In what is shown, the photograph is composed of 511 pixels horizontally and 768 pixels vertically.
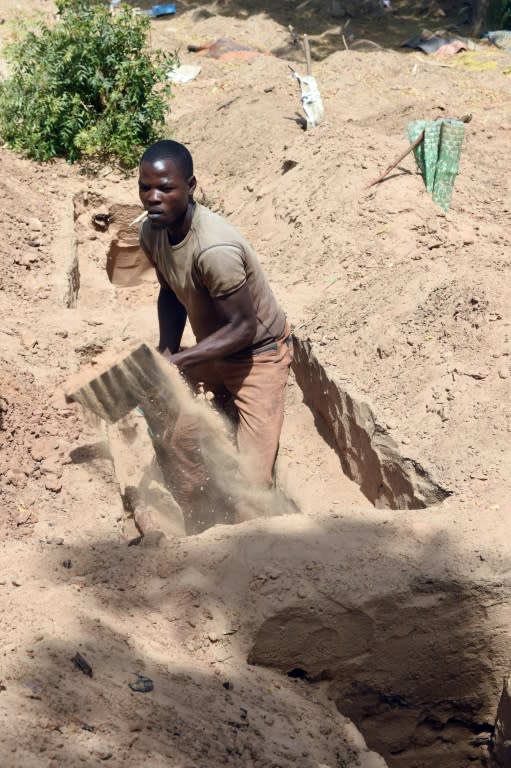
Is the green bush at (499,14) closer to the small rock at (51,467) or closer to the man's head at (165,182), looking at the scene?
the man's head at (165,182)

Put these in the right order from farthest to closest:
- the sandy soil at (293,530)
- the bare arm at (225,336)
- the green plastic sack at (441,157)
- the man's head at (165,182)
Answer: the green plastic sack at (441,157), the bare arm at (225,336), the man's head at (165,182), the sandy soil at (293,530)

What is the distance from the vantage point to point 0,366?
213 inches

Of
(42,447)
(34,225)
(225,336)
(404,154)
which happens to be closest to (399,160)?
(404,154)

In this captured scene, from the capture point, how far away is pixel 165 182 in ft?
13.4

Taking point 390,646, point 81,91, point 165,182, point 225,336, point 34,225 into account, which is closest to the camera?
point 390,646

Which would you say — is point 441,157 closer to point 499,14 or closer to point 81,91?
point 81,91

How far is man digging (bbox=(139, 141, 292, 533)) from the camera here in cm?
412

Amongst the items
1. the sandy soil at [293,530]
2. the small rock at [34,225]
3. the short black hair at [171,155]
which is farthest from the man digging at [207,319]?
the small rock at [34,225]

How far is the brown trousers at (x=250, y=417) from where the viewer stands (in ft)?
15.5

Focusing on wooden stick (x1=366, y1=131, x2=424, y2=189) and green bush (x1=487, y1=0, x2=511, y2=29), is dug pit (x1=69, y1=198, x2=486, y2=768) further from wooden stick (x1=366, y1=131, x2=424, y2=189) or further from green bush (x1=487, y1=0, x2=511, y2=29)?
green bush (x1=487, y1=0, x2=511, y2=29)

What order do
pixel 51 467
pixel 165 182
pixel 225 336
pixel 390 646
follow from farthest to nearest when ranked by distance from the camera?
pixel 51 467 < pixel 225 336 < pixel 165 182 < pixel 390 646

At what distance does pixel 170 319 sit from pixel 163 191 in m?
0.89

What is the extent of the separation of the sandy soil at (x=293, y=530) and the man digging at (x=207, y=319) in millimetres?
358

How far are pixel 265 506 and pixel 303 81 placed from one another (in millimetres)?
6883
